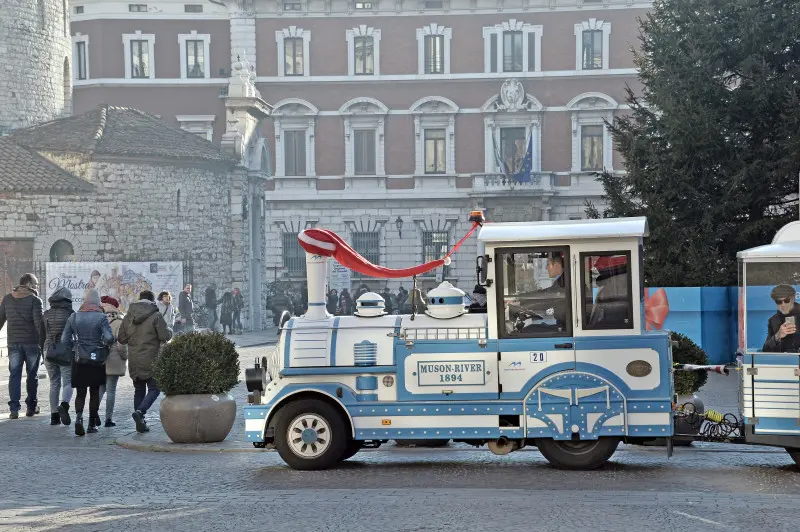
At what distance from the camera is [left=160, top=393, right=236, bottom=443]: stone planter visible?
15.2m

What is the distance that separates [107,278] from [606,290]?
26961 millimetres

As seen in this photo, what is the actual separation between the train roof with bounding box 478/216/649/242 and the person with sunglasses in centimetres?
134

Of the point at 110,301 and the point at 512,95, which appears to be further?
the point at 512,95

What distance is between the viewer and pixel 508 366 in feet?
41.1

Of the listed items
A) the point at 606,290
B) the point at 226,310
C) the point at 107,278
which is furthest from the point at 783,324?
the point at 226,310

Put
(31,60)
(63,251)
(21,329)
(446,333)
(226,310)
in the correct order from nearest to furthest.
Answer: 1. (446,333)
2. (21,329)
3. (63,251)
4. (226,310)
5. (31,60)

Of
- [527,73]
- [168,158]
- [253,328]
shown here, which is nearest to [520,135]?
[527,73]

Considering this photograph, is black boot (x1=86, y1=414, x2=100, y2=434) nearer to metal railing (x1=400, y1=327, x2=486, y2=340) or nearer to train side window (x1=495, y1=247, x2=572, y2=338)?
metal railing (x1=400, y1=327, x2=486, y2=340)

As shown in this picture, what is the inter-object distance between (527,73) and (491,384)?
48.4 m

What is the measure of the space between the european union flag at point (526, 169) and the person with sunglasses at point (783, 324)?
46.4 meters

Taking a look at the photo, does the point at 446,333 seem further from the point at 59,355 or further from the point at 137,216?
the point at 137,216

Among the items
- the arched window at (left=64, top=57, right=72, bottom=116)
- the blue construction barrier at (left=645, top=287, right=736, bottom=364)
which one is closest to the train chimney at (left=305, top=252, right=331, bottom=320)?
the blue construction barrier at (left=645, top=287, right=736, bottom=364)

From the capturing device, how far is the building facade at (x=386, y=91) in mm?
59531

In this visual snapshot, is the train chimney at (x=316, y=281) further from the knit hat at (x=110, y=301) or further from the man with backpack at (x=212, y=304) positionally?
the man with backpack at (x=212, y=304)
